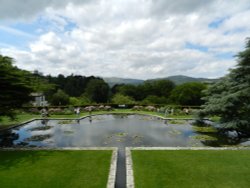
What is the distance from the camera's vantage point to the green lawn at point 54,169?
17.9 feet

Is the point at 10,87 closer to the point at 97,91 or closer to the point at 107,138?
the point at 107,138

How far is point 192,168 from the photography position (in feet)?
21.3

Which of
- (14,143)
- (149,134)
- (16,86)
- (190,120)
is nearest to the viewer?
(16,86)

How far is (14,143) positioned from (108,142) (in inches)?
193

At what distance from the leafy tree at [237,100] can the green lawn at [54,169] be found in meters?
8.54

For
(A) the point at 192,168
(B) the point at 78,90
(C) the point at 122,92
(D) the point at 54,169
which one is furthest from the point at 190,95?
(D) the point at 54,169

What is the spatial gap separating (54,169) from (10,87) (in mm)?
5009

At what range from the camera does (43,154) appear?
7.85 metres

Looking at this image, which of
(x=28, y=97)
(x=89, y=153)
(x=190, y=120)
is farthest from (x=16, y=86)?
(x=190, y=120)

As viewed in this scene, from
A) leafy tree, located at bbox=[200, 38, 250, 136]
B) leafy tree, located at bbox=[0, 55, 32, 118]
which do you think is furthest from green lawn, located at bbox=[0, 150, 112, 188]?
leafy tree, located at bbox=[200, 38, 250, 136]

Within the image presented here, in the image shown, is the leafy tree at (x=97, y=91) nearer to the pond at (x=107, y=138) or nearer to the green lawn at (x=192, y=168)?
the pond at (x=107, y=138)

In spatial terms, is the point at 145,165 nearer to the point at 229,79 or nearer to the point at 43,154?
the point at 43,154

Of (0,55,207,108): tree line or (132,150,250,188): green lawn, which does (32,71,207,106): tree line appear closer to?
(0,55,207,108): tree line

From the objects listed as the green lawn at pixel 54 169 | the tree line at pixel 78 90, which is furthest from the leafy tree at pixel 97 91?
the green lawn at pixel 54 169
